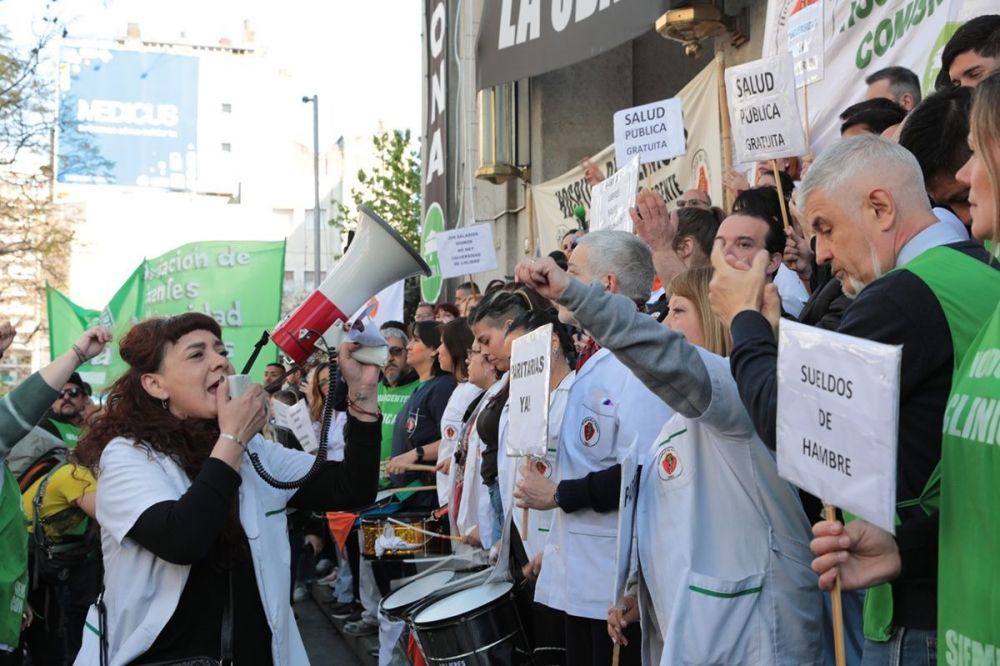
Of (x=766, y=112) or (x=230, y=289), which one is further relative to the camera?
(x=230, y=289)

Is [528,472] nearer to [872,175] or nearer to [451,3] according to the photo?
[872,175]

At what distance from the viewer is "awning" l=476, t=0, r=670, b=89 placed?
9.97 m

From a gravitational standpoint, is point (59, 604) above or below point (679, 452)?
below

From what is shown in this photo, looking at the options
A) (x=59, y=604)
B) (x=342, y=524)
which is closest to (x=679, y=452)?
(x=59, y=604)

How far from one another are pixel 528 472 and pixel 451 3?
42.6ft

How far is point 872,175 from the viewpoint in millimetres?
2674

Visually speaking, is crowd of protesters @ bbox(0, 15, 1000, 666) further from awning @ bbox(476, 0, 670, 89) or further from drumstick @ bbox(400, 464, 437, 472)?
awning @ bbox(476, 0, 670, 89)

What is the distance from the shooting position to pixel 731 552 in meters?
3.10

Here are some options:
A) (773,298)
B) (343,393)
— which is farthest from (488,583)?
(773,298)

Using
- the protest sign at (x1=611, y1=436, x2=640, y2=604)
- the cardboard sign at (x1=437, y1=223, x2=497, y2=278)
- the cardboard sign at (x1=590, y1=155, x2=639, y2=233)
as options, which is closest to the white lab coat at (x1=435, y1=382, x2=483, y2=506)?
the cardboard sign at (x1=590, y1=155, x2=639, y2=233)

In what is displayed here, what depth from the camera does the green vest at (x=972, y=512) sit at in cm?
193

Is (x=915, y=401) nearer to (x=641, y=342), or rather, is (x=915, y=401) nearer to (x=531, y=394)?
(x=641, y=342)

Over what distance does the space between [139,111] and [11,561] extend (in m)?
73.9

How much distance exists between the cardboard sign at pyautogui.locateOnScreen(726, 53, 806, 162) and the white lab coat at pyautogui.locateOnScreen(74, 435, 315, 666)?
3.02 meters
